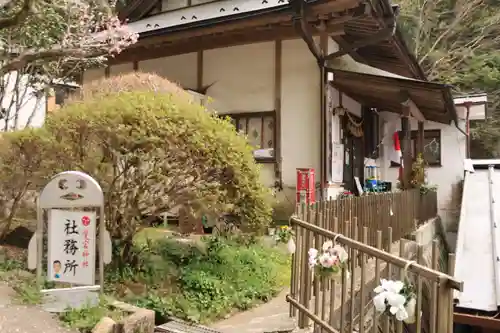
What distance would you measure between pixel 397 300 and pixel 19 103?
13.1 metres

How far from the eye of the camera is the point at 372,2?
313 inches

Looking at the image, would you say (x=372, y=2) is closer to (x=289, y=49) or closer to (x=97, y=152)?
(x=289, y=49)

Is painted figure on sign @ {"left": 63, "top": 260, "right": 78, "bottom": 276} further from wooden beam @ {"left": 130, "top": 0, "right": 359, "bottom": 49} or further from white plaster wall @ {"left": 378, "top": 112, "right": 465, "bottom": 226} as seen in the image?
white plaster wall @ {"left": 378, "top": 112, "right": 465, "bottom": 226}

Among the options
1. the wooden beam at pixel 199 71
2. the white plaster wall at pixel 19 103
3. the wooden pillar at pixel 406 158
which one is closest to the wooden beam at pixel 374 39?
the wooden pillar at pixel 406 158

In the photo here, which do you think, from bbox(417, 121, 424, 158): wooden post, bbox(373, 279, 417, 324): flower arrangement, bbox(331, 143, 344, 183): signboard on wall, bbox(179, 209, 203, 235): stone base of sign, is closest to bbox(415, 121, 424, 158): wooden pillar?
bbox(417, 121, 424, 158): wooden post

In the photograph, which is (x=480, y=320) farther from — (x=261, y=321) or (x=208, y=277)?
(x=208, y=277)

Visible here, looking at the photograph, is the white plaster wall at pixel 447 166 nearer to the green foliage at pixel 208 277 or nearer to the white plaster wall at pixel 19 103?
the green foliage at pixel 208 277

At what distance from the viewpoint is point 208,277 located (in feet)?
17.7

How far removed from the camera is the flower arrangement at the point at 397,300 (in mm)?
2299

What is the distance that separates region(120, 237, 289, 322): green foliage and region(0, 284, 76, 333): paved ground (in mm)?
931

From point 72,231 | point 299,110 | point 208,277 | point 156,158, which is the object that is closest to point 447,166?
point 299,110

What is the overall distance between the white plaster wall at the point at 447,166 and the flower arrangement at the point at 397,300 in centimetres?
1287

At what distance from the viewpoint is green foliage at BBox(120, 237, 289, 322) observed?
4.77m

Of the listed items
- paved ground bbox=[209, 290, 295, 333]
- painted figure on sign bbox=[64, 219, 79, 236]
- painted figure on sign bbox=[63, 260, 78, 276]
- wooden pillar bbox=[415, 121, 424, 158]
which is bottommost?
paved ground bbox=[209, 290, 295, 333]
